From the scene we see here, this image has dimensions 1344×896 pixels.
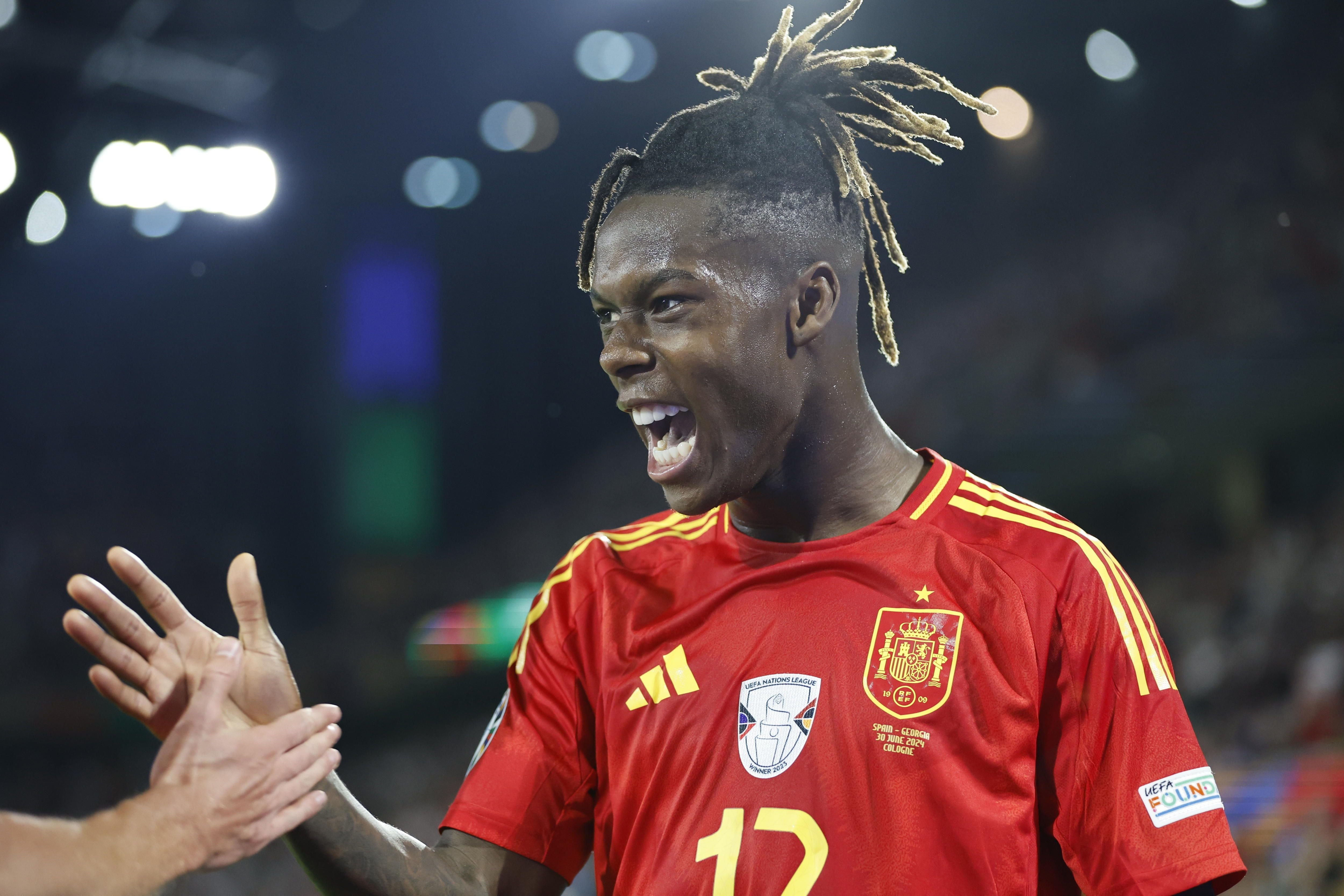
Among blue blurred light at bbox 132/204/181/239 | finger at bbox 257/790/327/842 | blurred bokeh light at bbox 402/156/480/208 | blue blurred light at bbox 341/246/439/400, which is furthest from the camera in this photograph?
blue blurred light at bbox 341/246/439/400

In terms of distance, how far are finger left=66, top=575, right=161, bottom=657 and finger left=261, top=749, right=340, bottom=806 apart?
280 millimetres

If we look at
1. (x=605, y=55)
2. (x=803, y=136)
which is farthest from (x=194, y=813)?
(x=605, y=55)

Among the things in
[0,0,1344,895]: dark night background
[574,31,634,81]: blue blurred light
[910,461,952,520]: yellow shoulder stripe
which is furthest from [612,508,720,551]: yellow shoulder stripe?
[574,31,634,81]: blue blurred light

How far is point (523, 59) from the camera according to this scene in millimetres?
7125

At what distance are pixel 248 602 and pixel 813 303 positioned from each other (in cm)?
106

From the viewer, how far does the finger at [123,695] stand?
62.6 inches

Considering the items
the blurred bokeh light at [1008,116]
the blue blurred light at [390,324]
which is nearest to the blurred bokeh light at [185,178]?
the blue blurred light at [390,324]

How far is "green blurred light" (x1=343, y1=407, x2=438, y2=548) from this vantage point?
9820mm

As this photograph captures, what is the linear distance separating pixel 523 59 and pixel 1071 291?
13.3ft

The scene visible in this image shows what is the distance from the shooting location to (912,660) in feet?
5.88

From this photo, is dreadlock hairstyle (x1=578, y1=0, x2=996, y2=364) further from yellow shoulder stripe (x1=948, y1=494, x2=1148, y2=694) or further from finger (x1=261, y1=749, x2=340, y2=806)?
finger (x1=261, y1=749, x2=340, y2=806)

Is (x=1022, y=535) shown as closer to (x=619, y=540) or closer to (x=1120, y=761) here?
(x=1120, y=761)

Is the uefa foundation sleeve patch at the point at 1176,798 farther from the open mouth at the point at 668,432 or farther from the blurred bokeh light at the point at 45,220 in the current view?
the blurred bokeh light at the point at 45,220

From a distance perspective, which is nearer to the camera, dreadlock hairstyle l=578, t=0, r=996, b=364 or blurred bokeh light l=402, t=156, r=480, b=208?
dreadlock hairstyle l=578, t=0, r=996, b=364
